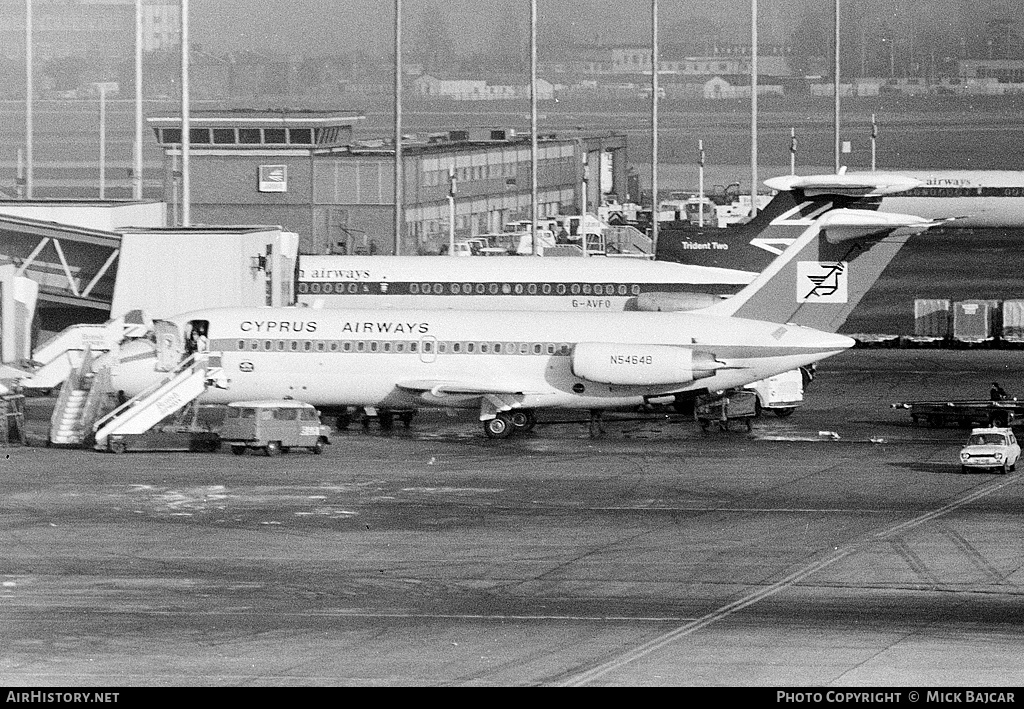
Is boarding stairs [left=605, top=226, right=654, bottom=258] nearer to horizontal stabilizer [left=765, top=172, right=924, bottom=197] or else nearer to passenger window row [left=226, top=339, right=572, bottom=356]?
horizontal stabilizer [left=765, top=172, right=924, bottom=197]

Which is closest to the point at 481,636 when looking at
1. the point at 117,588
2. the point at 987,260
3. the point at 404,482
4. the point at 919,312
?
the point at 117,588

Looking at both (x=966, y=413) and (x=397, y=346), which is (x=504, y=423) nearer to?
(x=397, y=346)

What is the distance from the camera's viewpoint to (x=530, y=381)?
178 feet

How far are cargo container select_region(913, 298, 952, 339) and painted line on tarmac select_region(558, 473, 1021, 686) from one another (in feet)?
112

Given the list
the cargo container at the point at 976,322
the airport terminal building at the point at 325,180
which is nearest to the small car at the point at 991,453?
the cargo container at the point at 976,322

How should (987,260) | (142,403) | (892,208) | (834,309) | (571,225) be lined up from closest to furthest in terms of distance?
(142,403) < (834,309) < (571,225) < (987,260) < (892,208)

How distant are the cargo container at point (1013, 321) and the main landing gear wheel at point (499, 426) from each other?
32.5 metres

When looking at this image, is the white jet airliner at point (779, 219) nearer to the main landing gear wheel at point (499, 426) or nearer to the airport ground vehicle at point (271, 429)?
the main landing gear wheel at point (499, 426)

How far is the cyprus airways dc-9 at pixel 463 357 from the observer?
2120 inches

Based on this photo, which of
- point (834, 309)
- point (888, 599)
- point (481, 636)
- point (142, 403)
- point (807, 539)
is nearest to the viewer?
point (481, 636)

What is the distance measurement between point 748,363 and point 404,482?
13370mm

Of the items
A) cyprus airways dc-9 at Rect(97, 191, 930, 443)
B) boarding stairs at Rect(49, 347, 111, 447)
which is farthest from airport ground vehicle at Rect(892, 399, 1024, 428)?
boarding stairs at Rect(49, 347, 111, 447)

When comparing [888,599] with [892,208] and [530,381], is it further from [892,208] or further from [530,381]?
[892,208]

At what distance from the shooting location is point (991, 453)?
47344 millimetres
